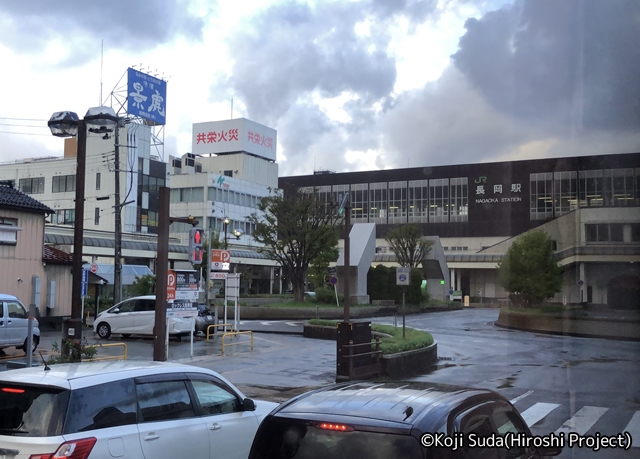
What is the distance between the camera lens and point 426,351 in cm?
1962

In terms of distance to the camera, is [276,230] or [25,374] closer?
[25,374]

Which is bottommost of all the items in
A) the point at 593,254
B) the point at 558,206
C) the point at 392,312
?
the point at 392,312

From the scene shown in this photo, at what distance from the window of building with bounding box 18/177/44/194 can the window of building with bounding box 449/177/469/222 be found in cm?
5072

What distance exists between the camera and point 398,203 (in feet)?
299

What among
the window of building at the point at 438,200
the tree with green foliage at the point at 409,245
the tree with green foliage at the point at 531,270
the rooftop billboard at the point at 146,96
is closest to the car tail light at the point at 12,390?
the tree with green foliage at the point at 531,270

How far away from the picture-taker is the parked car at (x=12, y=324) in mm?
19688

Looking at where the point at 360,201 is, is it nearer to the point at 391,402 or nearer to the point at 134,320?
the point at 134,320

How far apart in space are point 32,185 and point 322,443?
80.5 metres

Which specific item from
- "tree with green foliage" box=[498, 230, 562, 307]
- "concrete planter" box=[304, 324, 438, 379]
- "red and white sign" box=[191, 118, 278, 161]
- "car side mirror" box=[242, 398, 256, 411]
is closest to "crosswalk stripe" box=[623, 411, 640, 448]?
"tree with green foliage" box=[498, 230, 562, 307]

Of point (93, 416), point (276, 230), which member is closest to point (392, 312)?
point (276, 230)

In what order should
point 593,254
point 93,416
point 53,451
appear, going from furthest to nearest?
point 593,254, point 93,416, point 53,451

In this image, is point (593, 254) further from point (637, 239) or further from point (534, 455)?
point (534, 455)

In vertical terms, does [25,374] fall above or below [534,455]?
above

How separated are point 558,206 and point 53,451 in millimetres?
11505
